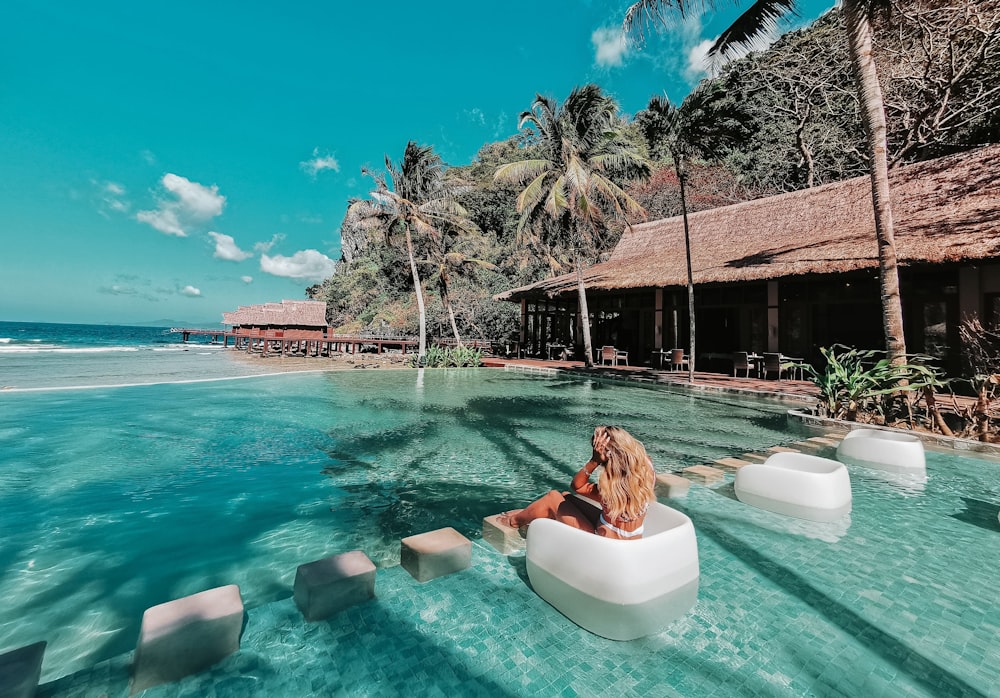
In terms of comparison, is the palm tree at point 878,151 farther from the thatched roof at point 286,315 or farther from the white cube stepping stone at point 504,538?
the thatched roof at point 286,315

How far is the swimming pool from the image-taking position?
1.97 m

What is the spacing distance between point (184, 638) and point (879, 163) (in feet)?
30.9

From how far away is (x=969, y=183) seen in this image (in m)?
12.2

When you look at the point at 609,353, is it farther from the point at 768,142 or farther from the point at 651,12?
the point at 768,142

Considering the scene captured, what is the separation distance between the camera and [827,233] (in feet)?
44.0

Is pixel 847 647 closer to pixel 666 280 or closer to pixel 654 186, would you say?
pixel 666 280

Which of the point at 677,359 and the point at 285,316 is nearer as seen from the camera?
the point at 677,359

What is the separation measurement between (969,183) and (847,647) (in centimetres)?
1600

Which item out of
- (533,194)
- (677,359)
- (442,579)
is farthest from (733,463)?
(533,194)

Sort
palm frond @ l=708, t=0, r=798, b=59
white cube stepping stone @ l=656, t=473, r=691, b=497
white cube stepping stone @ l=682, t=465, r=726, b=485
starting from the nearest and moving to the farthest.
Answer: white cube stepping stone @ l=656, t=473, r=691, b=497, white cube stepping stone @ l=682, t=465, r=726, b=485, palm frond @ l=708, t=0, r=798, b=59

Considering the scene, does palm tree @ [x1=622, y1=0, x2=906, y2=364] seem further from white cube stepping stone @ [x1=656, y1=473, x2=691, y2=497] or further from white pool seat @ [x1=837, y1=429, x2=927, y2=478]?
white cube stepping stone @ [x1=656, y1=473, x2=691, y2=497]

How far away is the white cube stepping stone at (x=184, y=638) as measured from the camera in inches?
71.5

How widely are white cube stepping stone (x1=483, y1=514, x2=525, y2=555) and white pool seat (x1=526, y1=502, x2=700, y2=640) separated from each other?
576 mm

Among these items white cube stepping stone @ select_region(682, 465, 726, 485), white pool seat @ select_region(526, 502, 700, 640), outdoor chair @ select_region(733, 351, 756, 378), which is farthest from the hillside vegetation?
white pool seat @ select_region(526, 502, 700, 640)
